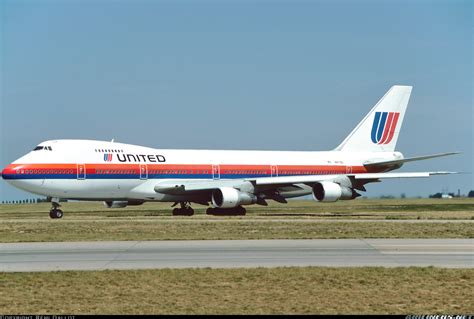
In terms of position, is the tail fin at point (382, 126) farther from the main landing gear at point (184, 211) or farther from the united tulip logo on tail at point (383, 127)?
Result: the main landing gear at point (184, 211)

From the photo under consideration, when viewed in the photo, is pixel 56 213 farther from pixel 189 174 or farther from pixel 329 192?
pixel 329 192

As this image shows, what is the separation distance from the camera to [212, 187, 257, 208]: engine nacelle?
4575 centimetres

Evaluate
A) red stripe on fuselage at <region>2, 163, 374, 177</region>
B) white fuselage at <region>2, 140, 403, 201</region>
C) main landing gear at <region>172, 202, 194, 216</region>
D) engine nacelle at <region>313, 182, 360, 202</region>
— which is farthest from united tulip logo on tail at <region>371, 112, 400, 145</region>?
main landing gear at <region>172, 202, 194, 216</region>

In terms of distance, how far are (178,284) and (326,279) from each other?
304 cm

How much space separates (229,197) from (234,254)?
25598 mm

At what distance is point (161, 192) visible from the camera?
153 ft

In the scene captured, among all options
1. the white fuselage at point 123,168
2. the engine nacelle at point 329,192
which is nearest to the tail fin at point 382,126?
the white fuselage at point 123,168

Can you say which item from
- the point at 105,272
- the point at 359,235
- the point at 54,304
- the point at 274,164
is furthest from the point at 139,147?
the point at 54,304

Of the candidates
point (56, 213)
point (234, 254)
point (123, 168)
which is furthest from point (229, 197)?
point (234, 254)

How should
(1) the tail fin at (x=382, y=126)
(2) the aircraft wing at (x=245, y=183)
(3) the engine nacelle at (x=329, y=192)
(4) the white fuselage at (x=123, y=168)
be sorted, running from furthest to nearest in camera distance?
1. (1) the tail fin at (x=382, y=126)
2. (2) the aircraft wing at (x=245, y=183)
3. (3) the engine nacelle at (x=329, y=192)
4. (4) the white fuselage at (x=123, y=168)

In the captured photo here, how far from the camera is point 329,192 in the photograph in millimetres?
46625

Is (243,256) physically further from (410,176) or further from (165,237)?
(410,176)

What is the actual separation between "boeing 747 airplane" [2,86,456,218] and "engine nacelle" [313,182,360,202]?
0.06m

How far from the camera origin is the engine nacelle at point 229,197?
45.8 meters
